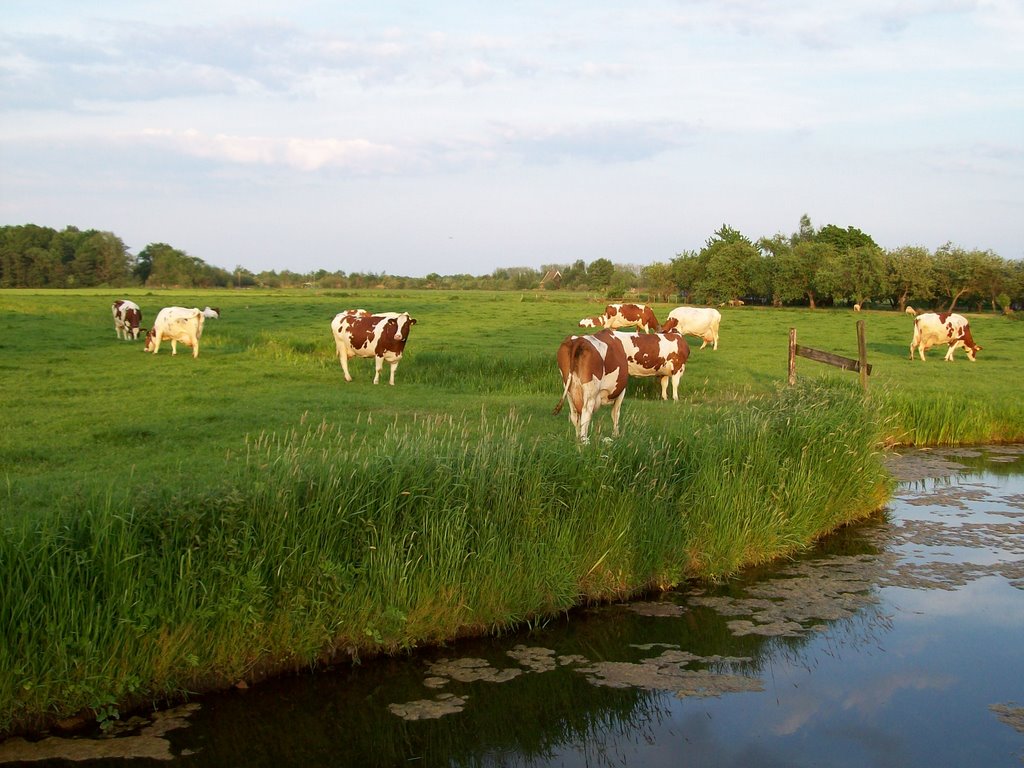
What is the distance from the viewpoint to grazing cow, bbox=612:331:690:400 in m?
20.4

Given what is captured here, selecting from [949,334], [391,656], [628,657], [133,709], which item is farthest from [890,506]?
[949,334]

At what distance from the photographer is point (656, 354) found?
2061 centimetres

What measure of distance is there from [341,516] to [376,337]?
14.4m

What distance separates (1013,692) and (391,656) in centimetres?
524

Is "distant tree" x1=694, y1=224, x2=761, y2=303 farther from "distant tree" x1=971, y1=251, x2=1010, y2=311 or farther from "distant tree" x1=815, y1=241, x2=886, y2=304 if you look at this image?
"distant tree" x1=971, y1=251, x2=1010, y2=311

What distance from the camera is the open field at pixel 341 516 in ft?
20.6

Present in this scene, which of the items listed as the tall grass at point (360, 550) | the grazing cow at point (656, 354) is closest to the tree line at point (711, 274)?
the grazing cow at point (656, 354)

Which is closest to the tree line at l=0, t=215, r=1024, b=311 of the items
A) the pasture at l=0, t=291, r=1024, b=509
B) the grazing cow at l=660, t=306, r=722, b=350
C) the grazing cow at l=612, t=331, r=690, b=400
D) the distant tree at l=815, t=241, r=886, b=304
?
the distant tree at l=815, t=241, r=886, b=304

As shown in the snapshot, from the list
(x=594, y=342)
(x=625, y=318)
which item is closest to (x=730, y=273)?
(x=625, y=318)

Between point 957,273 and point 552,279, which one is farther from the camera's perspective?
point 552,279

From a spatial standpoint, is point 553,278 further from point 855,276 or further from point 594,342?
point 594,342

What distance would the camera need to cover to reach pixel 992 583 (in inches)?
378

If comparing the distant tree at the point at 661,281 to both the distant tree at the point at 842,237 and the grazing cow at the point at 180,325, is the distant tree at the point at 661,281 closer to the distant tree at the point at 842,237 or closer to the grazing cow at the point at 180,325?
the distant tree at the point at 842,237

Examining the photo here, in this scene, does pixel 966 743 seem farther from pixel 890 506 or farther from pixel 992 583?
pixel 890 506
